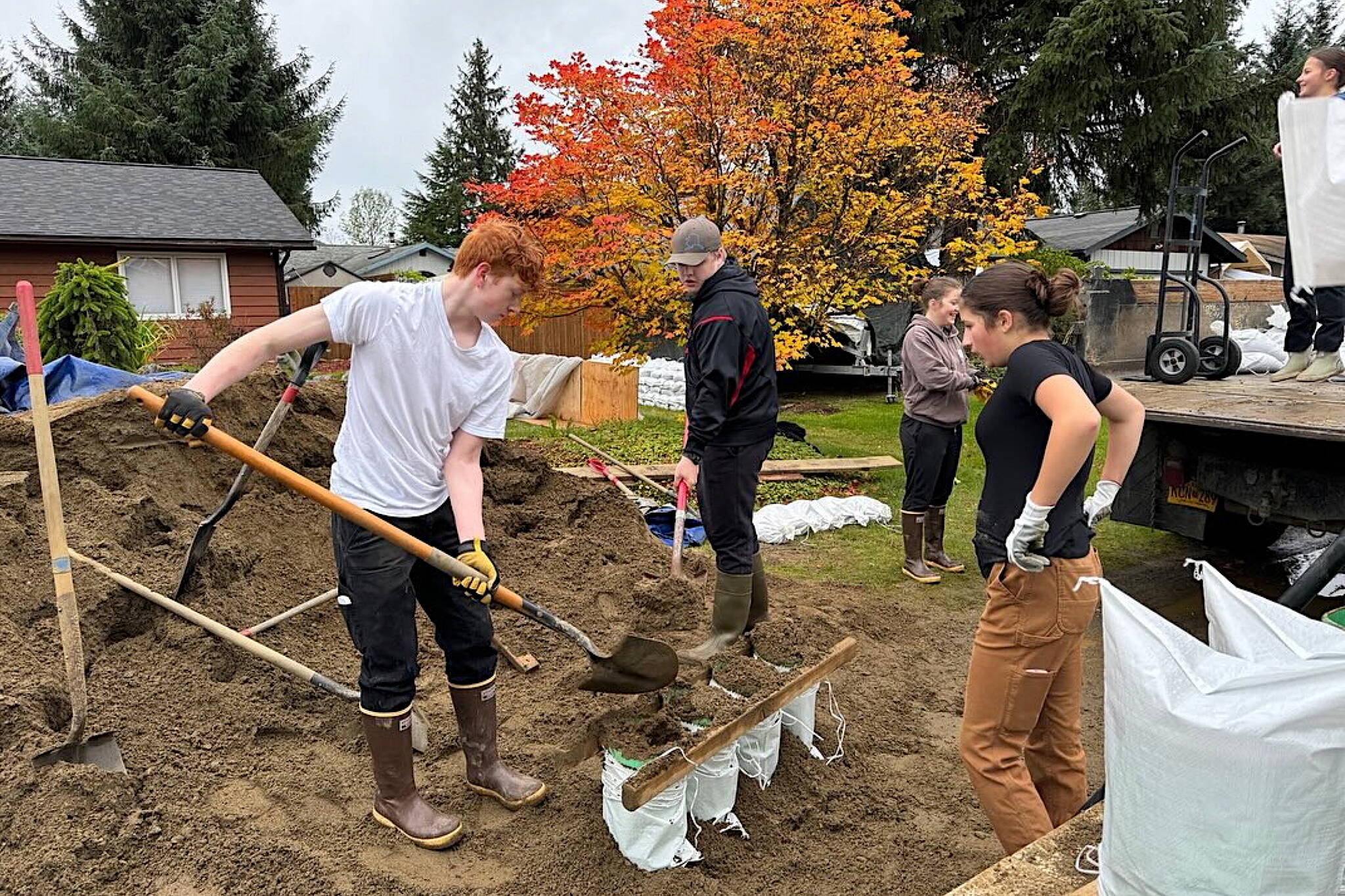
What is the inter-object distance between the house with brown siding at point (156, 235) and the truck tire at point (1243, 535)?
14188 mm

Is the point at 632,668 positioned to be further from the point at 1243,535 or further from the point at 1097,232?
the point at 1097,232

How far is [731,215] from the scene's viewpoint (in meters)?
8.62

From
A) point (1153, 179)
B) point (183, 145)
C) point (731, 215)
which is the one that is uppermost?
point (183, 145)

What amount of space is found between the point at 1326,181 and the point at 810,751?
240 cm

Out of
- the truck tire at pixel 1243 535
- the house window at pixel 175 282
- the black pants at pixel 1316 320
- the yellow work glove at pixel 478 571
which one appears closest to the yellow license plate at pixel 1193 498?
the truck tire at pixel 1243 535

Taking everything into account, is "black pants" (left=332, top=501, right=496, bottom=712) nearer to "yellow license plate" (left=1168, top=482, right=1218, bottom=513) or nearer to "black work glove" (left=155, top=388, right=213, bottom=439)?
"black work glove" (left=155, top=388, right=213, bottom=439)

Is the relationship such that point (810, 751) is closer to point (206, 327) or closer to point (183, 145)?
point (206, 327)

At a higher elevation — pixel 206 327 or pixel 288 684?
pixel 206 327

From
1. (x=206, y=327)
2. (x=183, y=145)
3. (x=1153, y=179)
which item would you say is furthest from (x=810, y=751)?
(x=183, y=145)

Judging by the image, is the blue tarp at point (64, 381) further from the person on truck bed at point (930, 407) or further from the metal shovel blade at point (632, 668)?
the person on truck bed at point (930, 407)

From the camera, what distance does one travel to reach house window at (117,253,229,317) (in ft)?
51.5

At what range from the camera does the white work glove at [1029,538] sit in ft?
7.25

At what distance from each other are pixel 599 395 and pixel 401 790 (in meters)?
8.55

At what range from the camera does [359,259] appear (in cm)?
3228
